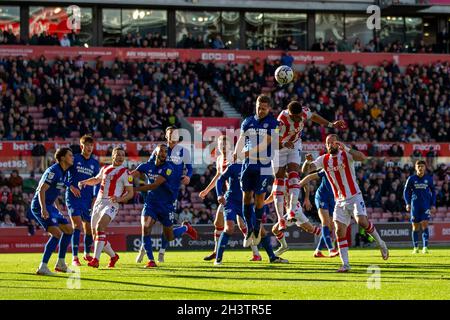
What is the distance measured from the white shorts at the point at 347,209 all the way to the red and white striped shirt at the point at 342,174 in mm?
93

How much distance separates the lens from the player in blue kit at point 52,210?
17109mm

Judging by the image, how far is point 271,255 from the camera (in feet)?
64.7

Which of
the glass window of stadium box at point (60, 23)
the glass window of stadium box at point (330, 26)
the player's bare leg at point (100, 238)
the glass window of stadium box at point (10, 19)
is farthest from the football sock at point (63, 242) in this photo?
the glass window of stadium box at point (330, 26)

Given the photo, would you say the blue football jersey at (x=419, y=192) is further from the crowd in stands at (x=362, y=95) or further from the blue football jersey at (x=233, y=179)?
the crowd in stands at (x=362, y=95)

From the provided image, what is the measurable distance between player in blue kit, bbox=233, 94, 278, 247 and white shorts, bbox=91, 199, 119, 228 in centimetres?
285

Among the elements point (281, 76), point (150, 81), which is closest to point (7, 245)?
point (150, 81)

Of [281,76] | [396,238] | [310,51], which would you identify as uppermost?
[310,51]

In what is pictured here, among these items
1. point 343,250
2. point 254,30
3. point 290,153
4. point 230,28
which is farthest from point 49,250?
point 254,30

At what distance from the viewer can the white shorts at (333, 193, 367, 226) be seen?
17.6 m

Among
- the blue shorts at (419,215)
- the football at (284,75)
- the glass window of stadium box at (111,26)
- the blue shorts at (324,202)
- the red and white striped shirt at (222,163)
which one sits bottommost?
the blue shorts at (419,215)

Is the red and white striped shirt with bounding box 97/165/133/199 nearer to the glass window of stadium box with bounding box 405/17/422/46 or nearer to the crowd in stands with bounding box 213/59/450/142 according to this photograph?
the crowd in stands with bounding box 213/59/450/142

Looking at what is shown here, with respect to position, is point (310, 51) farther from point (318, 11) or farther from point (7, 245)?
point (7, 245)

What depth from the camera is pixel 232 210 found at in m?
19.9
